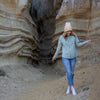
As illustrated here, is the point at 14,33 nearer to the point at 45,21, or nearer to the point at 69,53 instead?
the point at 69,53

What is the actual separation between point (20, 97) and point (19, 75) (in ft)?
7.91

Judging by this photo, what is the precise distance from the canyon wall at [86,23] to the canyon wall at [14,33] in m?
2.39

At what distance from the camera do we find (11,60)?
747cm

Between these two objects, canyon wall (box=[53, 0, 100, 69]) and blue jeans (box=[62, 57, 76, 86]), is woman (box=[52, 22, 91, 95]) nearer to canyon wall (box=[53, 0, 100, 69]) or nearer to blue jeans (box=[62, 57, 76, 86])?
blue jeans (box=[62, 57, 76, 86])

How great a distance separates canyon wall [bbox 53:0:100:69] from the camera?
7.55m

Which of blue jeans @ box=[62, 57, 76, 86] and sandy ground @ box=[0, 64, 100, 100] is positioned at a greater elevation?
blue jeans @ box=[62, 57, 76, 86]

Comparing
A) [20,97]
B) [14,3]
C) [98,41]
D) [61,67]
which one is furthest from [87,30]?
[20,97]

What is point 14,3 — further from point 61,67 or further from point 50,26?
point 50,26

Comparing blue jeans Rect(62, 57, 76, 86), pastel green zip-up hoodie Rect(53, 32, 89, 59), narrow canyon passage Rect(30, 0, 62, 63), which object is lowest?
narrow canyon passage Rect(30, 0, 62, 63)

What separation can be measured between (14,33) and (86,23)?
4.10 meters

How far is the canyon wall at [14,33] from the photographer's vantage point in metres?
7.22

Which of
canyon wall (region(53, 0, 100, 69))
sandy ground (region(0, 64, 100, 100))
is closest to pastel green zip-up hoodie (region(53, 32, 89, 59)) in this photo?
sandy ground (region(0, 64, 100, 100))

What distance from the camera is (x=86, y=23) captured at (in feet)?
26.8

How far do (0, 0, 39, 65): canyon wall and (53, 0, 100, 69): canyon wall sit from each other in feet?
7.85
